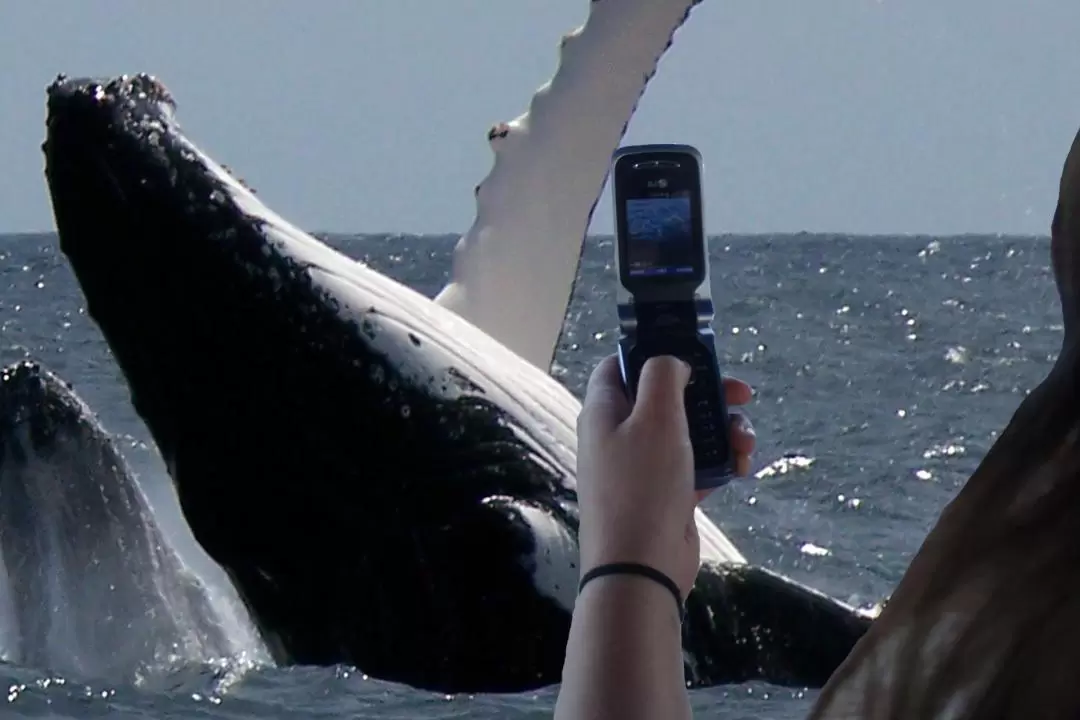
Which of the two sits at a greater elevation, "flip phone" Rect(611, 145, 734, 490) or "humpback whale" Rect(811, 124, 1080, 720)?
"flip phone" Rect(611, 145, 734, 490)

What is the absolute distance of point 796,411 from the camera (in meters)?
17.0

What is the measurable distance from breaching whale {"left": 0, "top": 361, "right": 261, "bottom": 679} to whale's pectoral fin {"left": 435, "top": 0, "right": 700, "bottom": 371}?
1033 mm

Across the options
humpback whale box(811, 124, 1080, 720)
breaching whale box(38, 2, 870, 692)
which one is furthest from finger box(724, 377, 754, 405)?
breaching whale box(38, 2, 870, 692)

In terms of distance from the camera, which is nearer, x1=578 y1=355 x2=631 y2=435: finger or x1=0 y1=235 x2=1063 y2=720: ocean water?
x1=578 y1=355 x2=631 y2=435: finger

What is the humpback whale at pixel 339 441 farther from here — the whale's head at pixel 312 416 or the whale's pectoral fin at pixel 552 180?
the whale's pectoral fin at pixel 552 180

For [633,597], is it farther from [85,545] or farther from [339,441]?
[85,545]

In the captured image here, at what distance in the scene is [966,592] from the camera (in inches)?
23.0

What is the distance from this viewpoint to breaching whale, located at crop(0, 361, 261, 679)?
385 centimetres

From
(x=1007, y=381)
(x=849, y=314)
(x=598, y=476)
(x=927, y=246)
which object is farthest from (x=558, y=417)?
(x=927, y=246)

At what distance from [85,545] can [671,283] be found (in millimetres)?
2763

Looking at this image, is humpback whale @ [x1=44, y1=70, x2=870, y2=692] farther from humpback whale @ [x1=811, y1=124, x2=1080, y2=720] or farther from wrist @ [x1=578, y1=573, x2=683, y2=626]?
humpback whale @ [x1=811, y1=124, x2=1080, y2=720]

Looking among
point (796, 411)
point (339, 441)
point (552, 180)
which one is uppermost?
point (796, 411)

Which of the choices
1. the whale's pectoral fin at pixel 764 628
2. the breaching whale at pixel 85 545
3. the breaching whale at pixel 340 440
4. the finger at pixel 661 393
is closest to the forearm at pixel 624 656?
the finger at pixel 661 393

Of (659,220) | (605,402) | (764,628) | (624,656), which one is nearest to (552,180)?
(764,628)
